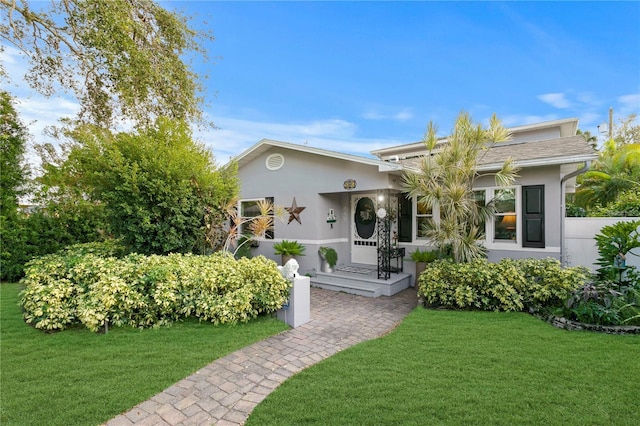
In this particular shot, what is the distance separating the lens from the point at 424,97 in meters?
13.4

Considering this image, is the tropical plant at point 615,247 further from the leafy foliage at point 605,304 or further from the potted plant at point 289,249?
the potted plant at point 289,249

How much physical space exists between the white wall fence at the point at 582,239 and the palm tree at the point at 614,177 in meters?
5.42

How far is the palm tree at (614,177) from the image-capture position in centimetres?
1182

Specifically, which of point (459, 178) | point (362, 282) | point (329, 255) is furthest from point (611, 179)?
point (329, 255)

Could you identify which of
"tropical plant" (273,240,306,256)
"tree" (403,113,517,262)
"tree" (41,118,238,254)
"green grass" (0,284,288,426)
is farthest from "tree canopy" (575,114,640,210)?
"green grass" (0,284,288,426)

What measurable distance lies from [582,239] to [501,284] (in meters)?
3.24

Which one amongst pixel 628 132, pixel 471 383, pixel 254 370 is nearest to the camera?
pixel 471 383

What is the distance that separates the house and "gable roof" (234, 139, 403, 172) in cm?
3

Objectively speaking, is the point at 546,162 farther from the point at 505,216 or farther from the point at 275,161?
the point at 275,161

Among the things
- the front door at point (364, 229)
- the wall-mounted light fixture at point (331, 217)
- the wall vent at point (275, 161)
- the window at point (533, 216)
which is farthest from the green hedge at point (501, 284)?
the wall vent at point (275, 161)

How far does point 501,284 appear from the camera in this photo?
6.42m

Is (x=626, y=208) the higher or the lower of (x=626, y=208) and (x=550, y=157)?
the lower

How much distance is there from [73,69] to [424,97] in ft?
40.8

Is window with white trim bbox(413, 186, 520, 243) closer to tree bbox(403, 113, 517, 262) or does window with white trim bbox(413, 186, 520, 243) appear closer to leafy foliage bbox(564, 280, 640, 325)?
tree bbox(403, 113, 517, 262)
